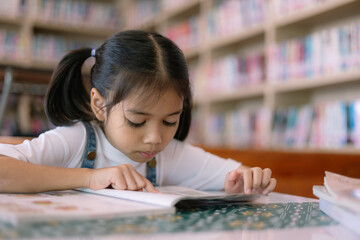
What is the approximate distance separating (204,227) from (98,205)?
0.16m

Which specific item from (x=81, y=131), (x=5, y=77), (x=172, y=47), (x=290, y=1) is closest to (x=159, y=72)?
(x=172, y=47)

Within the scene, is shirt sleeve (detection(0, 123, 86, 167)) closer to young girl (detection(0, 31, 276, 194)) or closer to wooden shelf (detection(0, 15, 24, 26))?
young girl (detection(0, 31, 276, 194))

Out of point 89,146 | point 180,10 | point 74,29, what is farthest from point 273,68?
point 74,29

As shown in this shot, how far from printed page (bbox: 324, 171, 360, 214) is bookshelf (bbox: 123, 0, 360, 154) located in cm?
108

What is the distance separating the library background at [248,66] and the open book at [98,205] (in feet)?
3.09

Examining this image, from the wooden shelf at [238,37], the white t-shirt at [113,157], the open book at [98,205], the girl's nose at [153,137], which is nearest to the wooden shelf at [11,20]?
the wooden shelf at [238,37]

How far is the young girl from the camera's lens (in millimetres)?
722

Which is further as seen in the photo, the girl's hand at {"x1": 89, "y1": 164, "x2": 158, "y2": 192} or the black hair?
the black hair

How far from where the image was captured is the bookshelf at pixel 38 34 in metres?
3.49

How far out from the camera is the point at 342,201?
0.42 metres

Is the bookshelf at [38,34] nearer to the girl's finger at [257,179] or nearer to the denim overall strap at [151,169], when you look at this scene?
the denim overall strap at [151,169]

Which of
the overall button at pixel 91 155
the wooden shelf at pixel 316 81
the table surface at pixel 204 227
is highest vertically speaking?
the wooden shelf at pixel 316 81

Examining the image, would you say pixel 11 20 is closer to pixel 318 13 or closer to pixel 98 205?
pixel 318 13

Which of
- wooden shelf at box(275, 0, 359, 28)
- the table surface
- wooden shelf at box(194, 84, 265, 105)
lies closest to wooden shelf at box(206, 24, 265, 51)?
wooden shelf at box(275, 0, 359, 28)
